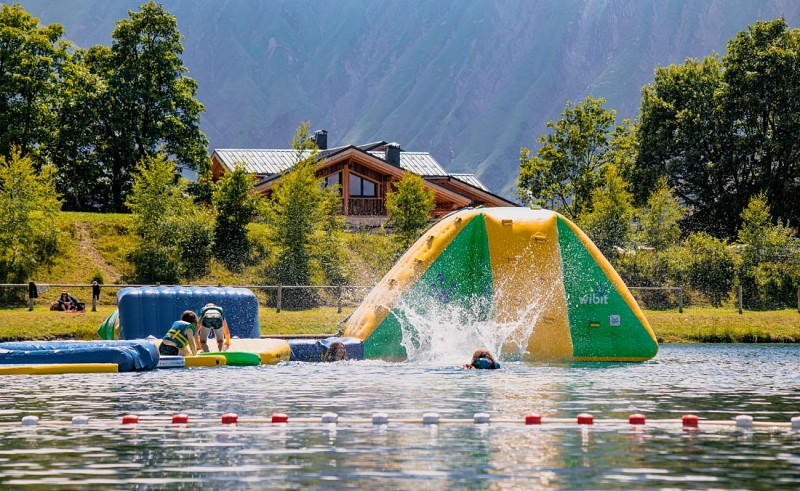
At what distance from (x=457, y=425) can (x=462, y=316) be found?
15.1 m

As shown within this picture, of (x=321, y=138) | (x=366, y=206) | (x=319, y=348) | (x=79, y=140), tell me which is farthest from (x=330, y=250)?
(x=321, y=138)

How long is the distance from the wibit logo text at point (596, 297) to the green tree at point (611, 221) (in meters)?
32.9

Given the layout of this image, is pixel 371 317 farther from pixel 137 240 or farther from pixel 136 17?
pixel 136 17

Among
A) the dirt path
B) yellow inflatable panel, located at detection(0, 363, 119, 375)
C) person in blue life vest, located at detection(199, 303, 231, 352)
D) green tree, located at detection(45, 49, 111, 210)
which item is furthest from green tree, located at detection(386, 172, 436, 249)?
yellow inflatable panel, located at detection(0, 363, 119, 375)

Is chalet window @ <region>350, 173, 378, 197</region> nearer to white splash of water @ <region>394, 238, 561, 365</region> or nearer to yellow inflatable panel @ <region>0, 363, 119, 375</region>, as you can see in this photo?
white splash of water @ <region>394, 238, 561, 365</region>

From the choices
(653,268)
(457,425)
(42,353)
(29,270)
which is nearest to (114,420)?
(457,425)

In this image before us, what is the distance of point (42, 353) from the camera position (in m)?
29.8

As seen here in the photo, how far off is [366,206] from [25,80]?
76.5 feet

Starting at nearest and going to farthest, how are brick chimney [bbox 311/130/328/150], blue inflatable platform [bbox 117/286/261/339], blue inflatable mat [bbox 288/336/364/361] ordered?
blue inflatable mat [bbox 288/336/364/361] < blue inflatable platform [bbox 117/286/261/339] < brick chimney [bbox 311/130/328/150]

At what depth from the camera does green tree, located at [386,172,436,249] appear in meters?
66.0

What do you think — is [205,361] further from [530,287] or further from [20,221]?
[20,221]

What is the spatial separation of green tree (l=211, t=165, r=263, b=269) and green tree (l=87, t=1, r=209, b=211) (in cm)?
853

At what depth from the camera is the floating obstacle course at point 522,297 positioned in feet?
109

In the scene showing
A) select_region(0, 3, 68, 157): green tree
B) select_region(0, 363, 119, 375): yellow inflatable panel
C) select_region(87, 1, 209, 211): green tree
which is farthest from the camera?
select_region(87, 1, 209, 211): green tree
